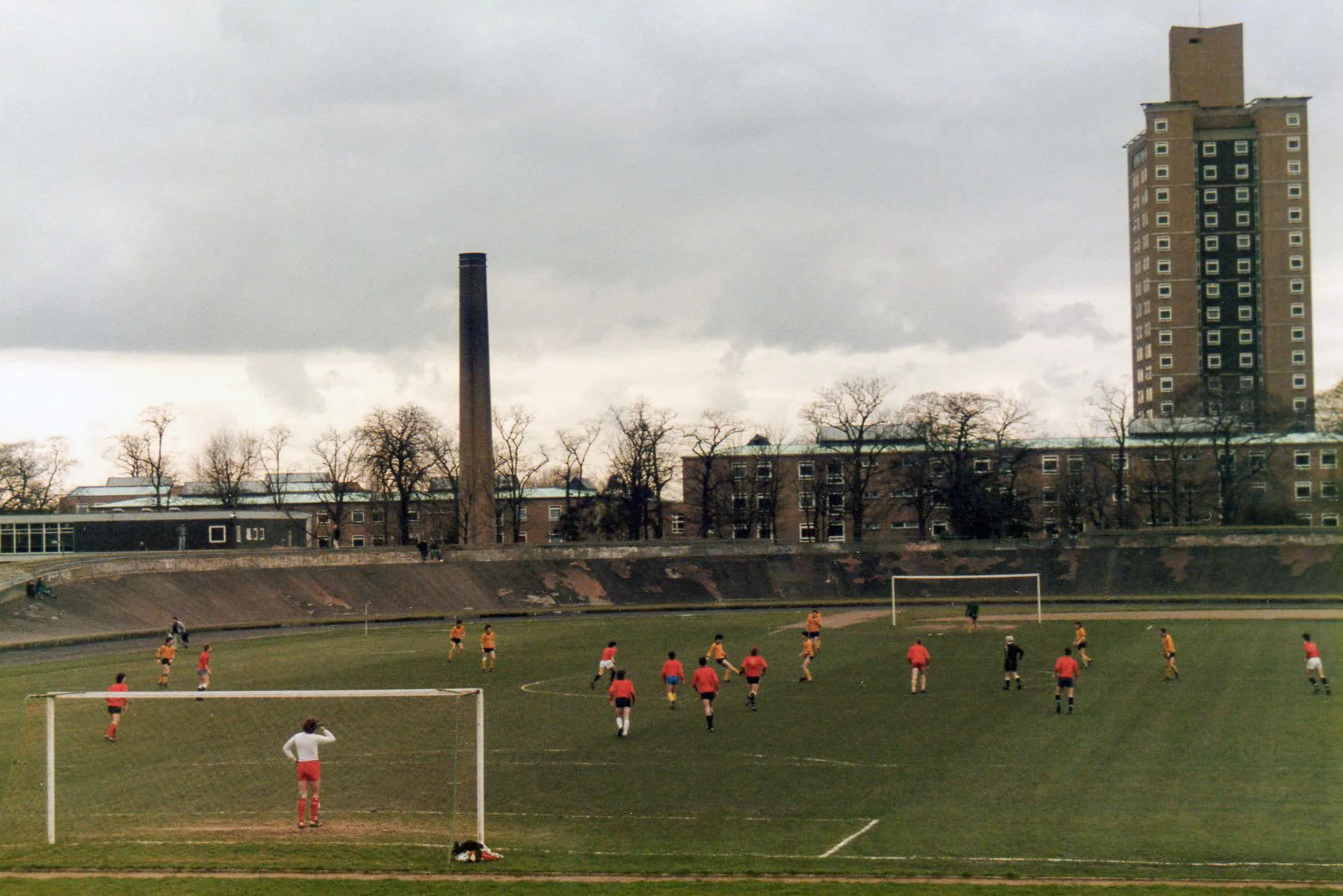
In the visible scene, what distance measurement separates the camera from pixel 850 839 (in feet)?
69.2

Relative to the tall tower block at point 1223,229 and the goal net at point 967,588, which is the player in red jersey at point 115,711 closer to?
the goal net at point 967,588

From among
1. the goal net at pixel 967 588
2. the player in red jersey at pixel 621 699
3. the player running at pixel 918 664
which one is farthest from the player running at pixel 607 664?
the goal net at pixel 967 588

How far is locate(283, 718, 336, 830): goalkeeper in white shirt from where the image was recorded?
71.4 ft

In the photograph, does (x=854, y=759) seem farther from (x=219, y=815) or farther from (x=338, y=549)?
(x=338, y=549)

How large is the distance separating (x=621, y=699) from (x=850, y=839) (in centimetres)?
1130

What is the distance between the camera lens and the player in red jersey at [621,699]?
31656 mm

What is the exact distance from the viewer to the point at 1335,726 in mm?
31547

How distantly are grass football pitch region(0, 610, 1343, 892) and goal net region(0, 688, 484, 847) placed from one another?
0.28 feet

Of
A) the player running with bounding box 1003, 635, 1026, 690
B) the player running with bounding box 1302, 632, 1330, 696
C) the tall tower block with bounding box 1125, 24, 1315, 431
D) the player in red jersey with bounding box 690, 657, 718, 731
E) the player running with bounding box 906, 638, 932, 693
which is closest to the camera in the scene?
the player in red jersey with bounding box 690, 657, 718, 731

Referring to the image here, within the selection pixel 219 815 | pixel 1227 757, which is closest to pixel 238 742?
pixel 219 815

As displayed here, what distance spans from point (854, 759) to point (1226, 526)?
79.6 m

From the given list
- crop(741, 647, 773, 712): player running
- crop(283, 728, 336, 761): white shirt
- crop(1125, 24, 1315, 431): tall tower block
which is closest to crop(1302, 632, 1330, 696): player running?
crop(741, 647, 773, 712): player running

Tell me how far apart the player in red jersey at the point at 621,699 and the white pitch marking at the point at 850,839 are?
398 inches

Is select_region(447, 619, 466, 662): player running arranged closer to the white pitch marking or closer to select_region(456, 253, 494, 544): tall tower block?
the white pitch marking
